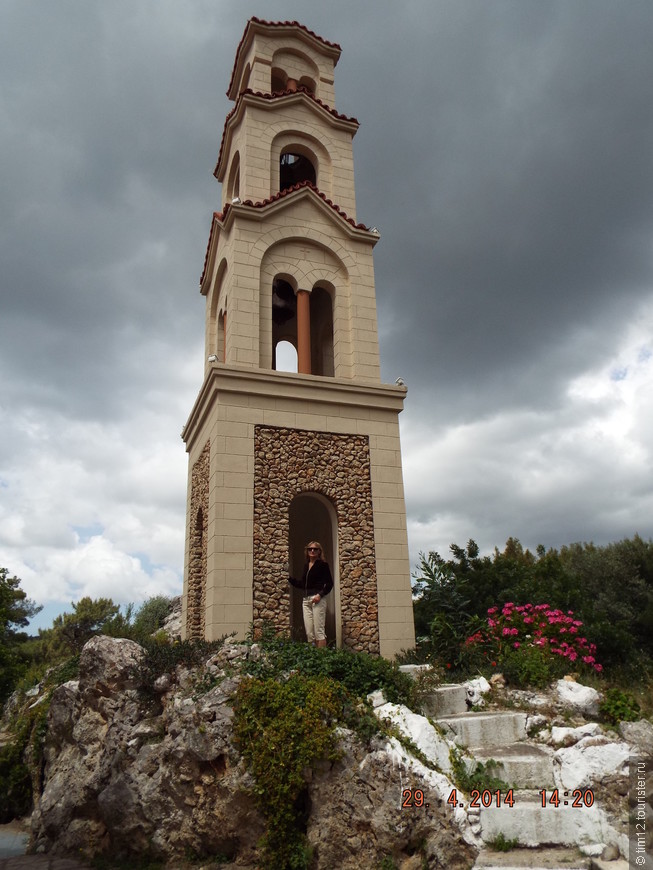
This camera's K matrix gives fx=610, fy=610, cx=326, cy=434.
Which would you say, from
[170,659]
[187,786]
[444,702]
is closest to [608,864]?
[444,702]

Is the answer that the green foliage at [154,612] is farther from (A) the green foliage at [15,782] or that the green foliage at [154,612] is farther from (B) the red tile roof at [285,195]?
(B) the red tile roof at [285,195]

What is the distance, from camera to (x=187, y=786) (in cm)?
852

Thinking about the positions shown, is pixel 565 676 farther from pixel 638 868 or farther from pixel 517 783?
pixel 638 868

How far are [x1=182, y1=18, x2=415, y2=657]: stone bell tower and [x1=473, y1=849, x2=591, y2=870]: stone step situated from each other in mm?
5284

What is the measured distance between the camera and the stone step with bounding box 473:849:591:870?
6.19 m

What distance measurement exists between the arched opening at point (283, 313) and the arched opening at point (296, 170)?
10.1 ft

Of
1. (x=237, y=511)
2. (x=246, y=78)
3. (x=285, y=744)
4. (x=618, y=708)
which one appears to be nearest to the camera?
(x=285, y=744)

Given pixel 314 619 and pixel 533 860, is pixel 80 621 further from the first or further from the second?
pixel 533 860

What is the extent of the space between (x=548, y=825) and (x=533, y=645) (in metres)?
4.08

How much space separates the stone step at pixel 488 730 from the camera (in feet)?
26.9

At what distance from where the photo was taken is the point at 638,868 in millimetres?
6160

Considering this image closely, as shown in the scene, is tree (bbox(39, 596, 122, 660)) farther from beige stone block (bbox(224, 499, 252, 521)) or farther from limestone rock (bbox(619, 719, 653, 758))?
limestone rock (bbox(619, 719, 653, 758))

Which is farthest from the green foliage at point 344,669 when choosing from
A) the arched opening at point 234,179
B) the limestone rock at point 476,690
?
the arched opening at point 234,179

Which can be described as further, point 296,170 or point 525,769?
point 296,170
